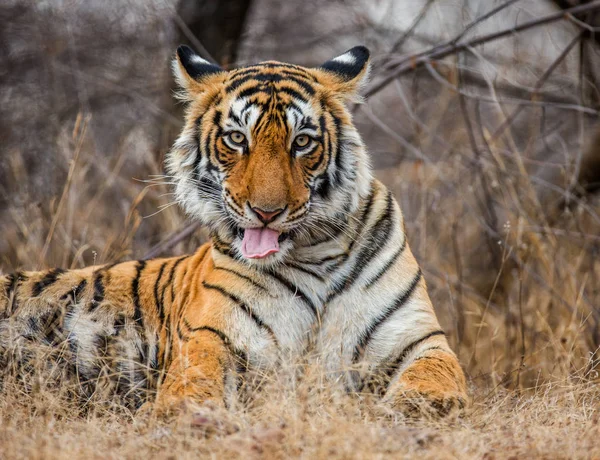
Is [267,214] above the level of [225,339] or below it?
above

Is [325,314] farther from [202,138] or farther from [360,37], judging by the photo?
[360,37]

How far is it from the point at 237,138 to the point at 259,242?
17.8 inches

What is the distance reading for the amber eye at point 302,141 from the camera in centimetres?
334

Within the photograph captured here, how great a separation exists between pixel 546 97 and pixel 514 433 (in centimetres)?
508

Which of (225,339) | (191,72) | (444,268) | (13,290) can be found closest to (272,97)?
(191,72)

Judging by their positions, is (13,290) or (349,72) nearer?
(349,72)

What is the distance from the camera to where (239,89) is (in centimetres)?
351

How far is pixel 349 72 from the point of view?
12.0 ft

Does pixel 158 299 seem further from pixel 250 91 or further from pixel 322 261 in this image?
pixel 250 91

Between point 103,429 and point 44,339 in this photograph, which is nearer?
point 103,429

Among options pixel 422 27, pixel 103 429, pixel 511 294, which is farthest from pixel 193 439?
pixel 422 27

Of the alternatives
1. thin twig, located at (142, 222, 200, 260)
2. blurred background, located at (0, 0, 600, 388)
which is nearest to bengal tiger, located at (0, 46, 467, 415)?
blurred background, located at (0, 0, 600, 388)

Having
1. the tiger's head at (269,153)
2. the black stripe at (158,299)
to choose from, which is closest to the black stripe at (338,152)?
the tiger's head at (269,153)

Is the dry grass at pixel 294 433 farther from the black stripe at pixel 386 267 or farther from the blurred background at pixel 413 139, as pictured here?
the blurred background at pixel 413 139
